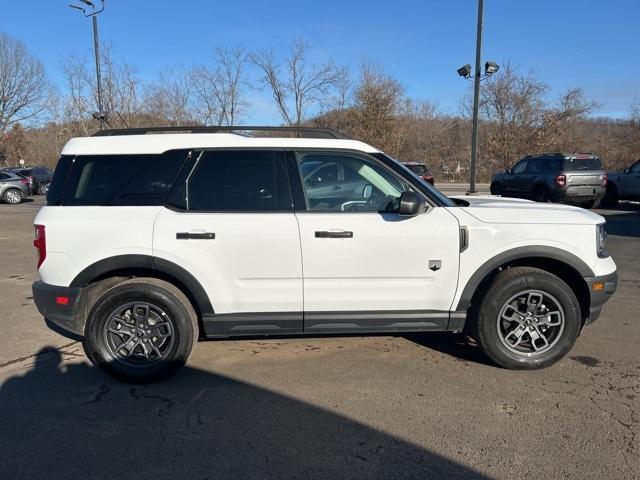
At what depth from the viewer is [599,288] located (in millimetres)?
3832

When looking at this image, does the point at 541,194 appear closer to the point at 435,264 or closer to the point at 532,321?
the point at 532,321

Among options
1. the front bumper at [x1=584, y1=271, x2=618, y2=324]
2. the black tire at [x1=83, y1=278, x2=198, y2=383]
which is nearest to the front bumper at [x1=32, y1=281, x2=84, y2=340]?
the black tire at [x1=83, y1=278, x2=198, y2=383]

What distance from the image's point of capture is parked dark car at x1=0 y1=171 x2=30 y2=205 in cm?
2144

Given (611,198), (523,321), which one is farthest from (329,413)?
(611,198)

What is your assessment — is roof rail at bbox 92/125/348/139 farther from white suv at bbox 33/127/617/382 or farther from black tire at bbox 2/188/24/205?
black tire at bbox 2/188/24/205

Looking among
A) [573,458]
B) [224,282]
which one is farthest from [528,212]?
[224,282]

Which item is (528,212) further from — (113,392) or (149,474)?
(113,392)

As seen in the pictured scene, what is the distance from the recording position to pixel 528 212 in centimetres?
387

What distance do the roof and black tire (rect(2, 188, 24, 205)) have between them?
2151 centimetres

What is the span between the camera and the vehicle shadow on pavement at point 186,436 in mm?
2697

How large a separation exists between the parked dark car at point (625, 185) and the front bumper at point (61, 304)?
53.2ft

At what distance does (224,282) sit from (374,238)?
123 cm

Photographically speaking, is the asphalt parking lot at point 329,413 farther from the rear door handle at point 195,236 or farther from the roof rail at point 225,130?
the roof rail at point 225,130

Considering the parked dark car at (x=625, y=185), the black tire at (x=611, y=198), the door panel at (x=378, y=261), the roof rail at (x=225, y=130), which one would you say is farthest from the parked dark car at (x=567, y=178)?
the roof rail at (x=225, y=130)
